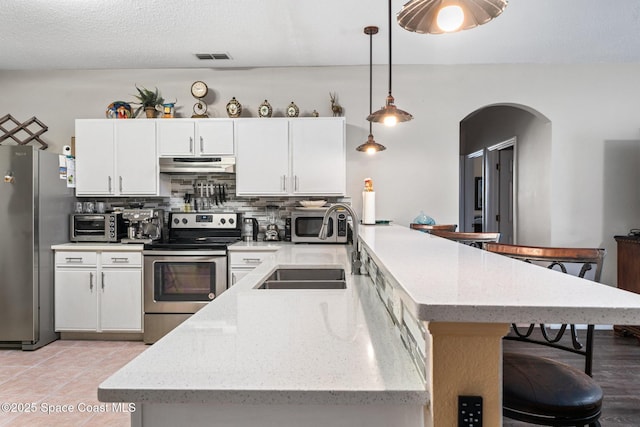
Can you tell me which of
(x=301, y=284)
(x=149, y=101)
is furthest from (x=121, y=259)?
(x=301, y=284)

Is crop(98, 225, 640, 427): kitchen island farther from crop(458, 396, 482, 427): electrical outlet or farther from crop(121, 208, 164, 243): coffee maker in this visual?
crop(121, 208, 164, 243): coffee maker

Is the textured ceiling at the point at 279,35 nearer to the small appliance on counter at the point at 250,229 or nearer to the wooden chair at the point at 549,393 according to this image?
the small appliance on counter at the point at 250,229

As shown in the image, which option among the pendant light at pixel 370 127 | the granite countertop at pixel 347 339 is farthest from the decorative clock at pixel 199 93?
the granite countertop at pixel 347 339

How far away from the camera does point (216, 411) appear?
851 mm

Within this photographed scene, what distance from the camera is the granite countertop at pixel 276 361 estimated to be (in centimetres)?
80

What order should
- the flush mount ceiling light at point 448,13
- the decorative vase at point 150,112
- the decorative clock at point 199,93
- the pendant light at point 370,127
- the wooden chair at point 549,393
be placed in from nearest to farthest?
the wooden chair at point 549,393 < the flush mount ceiling light at point 448,13 < the pendant light at point 370,127 < the decorative vase at point 150,112 < the decorative clock at point 199,93

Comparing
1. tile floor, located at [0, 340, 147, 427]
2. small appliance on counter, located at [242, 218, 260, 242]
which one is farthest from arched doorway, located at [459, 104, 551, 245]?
tile floor, located at [0, 340, 147, 427]

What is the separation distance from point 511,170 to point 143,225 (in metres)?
5.02

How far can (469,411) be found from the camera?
774 mm

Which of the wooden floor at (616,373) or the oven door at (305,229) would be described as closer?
the wooden floor at (616,373)

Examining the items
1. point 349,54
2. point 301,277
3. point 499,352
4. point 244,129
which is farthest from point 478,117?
point 499,352

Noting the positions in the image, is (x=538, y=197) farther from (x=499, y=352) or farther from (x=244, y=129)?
(x=499, y=352)

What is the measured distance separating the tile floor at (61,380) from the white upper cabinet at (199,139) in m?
1.82

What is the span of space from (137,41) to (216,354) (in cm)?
340
